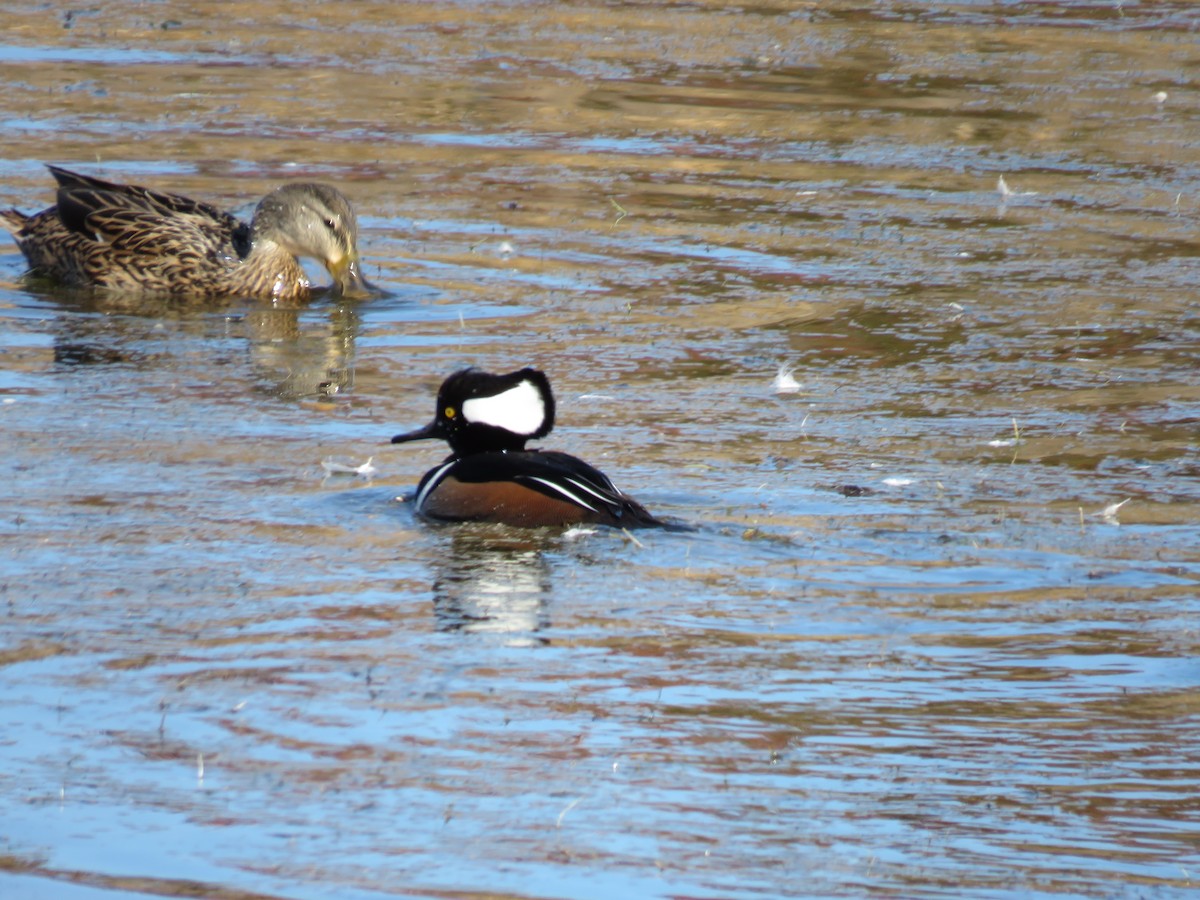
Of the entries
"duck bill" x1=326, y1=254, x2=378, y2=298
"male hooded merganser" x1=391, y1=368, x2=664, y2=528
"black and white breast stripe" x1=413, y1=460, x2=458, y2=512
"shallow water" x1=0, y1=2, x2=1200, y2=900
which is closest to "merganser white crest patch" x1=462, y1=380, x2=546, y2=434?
"male hooded merganser" x1=391, y1=368, x2=664, y2=528

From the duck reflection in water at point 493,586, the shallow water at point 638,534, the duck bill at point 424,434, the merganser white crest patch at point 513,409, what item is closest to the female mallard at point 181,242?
the shallow water at point 638,534

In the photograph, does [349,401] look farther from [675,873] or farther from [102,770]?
[675,873]

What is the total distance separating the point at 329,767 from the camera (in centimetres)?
513

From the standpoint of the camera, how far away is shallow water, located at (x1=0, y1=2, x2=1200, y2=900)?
15.9 ft

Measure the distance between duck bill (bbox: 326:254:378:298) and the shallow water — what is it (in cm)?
13

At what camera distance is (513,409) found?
7.82 m

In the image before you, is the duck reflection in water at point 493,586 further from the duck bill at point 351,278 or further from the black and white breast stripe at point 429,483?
the duck bill at point 351,278

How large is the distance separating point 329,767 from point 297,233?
23.3 ft

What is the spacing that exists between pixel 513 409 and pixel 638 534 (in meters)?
0.86

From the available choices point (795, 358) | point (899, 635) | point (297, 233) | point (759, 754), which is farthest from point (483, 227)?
point (759, 754)

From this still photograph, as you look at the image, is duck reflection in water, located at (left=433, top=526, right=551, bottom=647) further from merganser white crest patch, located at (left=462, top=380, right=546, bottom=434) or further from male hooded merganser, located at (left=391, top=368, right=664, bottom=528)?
merganser white crest patch, located at (left=462, top=380, right=546, bottom=434)

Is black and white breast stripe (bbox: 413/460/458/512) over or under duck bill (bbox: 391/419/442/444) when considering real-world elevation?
under

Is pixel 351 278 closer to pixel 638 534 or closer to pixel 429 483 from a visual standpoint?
pixel 429 483

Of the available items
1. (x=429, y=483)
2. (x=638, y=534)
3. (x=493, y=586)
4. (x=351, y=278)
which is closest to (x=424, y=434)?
(x=429, y=483)
